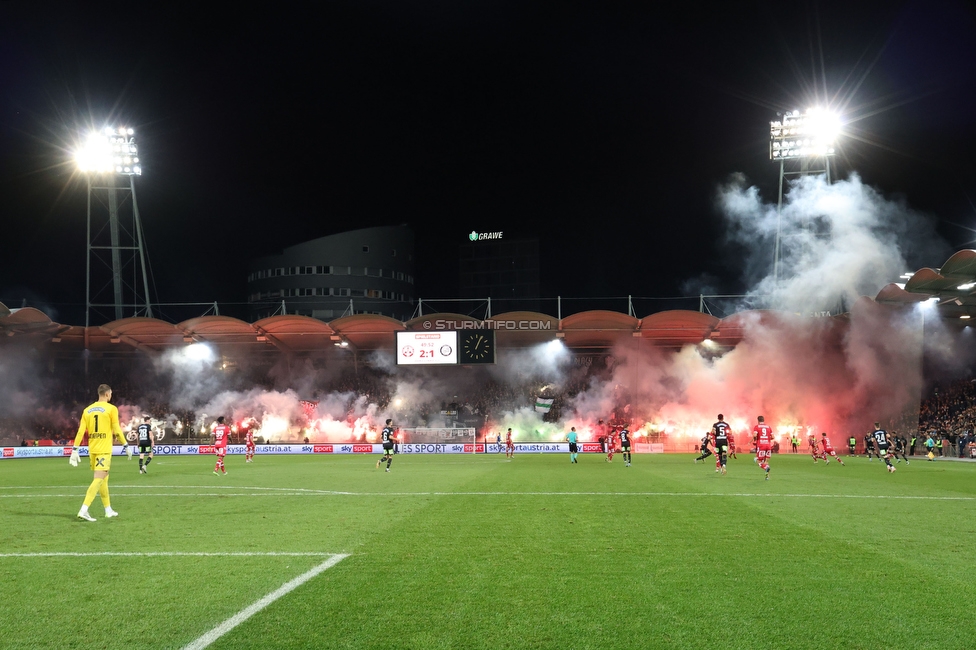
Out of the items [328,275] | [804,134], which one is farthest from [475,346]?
[328,275]

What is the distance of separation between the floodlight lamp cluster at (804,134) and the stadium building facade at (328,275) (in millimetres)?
48003

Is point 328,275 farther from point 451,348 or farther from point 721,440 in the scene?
point 721,440

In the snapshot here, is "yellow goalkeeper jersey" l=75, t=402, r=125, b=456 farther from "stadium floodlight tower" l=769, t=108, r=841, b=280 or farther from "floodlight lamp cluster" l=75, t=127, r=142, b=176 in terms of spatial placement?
"floodlight lamp cluster" l=75, t=127, r=142, b=176

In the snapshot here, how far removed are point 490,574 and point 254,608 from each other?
2.29 metres

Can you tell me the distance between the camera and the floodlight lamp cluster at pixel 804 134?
43.2 m

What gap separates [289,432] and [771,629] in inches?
2152

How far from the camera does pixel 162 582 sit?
6676 millimetres

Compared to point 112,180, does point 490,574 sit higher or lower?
lower

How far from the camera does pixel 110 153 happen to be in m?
48.3

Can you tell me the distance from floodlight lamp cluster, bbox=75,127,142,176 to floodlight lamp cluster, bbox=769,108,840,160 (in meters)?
43.3

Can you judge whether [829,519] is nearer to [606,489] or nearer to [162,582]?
[606,489]

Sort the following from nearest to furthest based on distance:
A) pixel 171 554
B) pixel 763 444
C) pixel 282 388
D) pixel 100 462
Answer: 1. pixel 171 554
2. pixel 100 462
3. pixel 763 444
4. pixel 282 388

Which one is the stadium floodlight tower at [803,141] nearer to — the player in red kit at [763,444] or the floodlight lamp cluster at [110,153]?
the player in red kit at [763,444]

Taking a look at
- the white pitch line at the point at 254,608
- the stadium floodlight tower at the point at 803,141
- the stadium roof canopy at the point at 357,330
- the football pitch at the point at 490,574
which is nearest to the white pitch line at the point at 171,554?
the football pitch at the point at 490,574
